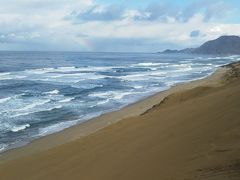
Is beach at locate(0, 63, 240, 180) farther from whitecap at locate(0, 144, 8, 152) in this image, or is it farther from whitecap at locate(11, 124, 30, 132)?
whitecap at locate(11, 124, 30, 132)

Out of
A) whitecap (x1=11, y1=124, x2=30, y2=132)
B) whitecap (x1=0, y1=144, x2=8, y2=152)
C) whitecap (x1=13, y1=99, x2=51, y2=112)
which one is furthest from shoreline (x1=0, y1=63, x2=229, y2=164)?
whitecap (x1=13, y1=99, x2=51, y2=112)

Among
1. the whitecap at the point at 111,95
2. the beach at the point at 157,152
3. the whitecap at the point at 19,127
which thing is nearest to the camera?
the beach at the point at 157,152

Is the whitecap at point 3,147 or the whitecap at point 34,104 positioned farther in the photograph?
the whitecap at point 34,104

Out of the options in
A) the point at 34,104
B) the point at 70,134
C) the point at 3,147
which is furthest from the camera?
the point at 34,104

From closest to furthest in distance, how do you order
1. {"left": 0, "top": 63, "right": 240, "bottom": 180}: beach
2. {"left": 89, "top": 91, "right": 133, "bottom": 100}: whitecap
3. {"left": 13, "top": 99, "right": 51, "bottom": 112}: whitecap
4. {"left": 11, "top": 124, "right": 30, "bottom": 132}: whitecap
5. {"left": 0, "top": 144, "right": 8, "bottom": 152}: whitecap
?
{"left": 0, "top": 63, "right": 240, "bottom": 180}: beach < {"left": 0, "top": 144, "right": 8, "bottom": 152}: whitecap < {"left": 11, "top": 124, "right": 30, "bottom": 132}: whitecap < {"left": 13, "top": 99, "right": 51, "bottom": 112}: whitecap < {"left": 89, "top": 91, "right": 133, "bottom": 100}: whitecap

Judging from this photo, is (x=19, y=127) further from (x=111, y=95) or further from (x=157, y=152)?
(x=111, y=95)

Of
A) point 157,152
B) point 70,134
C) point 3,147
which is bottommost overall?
point 3,147

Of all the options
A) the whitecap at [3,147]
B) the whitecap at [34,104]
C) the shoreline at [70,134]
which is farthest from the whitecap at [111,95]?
the whitecap at [3,147]

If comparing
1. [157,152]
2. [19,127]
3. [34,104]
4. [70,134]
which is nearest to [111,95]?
[34,104]

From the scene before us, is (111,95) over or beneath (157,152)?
beneath

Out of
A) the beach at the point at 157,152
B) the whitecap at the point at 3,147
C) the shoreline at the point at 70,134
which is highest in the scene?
the beach at the point at 157,152

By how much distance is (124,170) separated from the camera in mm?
9414

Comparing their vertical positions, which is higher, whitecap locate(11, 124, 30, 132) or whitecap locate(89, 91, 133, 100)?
whitecap locate(11, 124, 30, 132)

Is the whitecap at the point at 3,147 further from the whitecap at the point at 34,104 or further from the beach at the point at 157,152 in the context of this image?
the whitecap at the point at 34,104
